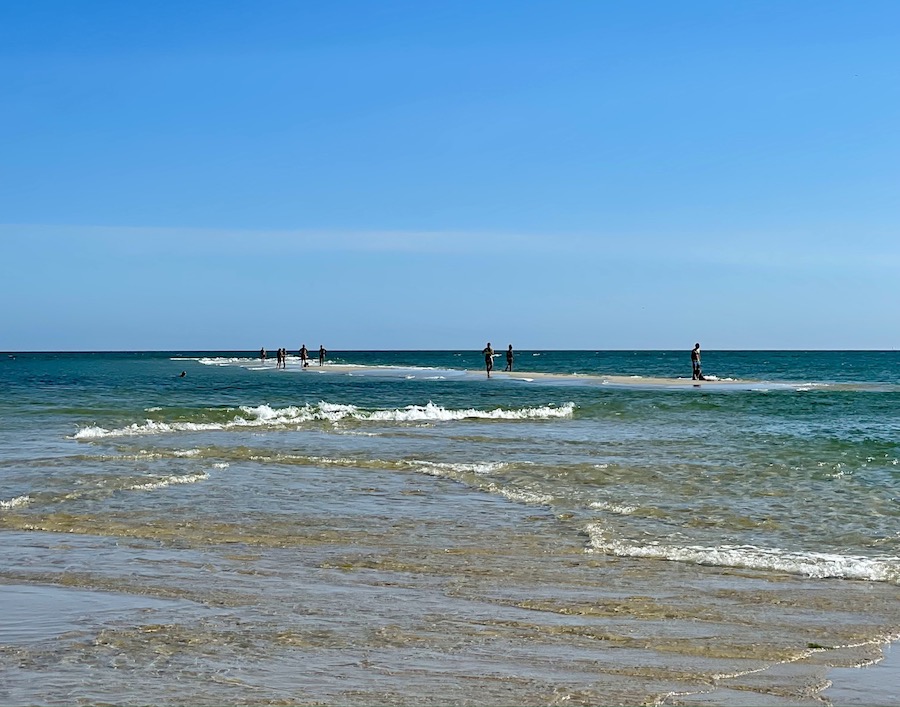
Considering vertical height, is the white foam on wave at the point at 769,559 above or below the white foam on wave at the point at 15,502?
below

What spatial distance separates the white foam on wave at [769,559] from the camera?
369 inches

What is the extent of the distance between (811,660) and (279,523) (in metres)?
7.16

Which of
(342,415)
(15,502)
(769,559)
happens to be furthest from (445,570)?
(342,415)

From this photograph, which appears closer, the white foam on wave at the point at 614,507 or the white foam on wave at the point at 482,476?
the white foam on wave at the point at 614,507

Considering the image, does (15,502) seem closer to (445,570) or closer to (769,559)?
(445,570)

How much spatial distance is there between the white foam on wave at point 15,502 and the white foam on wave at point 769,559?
8.02m

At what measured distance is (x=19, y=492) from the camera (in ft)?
48.0

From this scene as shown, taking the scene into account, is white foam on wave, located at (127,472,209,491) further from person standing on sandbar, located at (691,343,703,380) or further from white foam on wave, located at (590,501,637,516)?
person standing on sandbar, located at (691,343,703,380)

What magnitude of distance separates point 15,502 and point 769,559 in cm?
1015

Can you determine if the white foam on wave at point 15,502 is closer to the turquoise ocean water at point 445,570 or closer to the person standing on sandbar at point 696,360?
the turquoise ocean water at point 445,570

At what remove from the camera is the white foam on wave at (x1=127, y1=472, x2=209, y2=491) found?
49.8 feet

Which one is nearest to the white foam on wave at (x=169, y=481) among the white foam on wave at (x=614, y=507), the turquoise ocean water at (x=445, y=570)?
the turquoise ocean water at (x=445, y=570)

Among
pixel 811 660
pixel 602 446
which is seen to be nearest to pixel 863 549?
pixel 811 660

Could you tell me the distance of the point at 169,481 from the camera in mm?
16062
